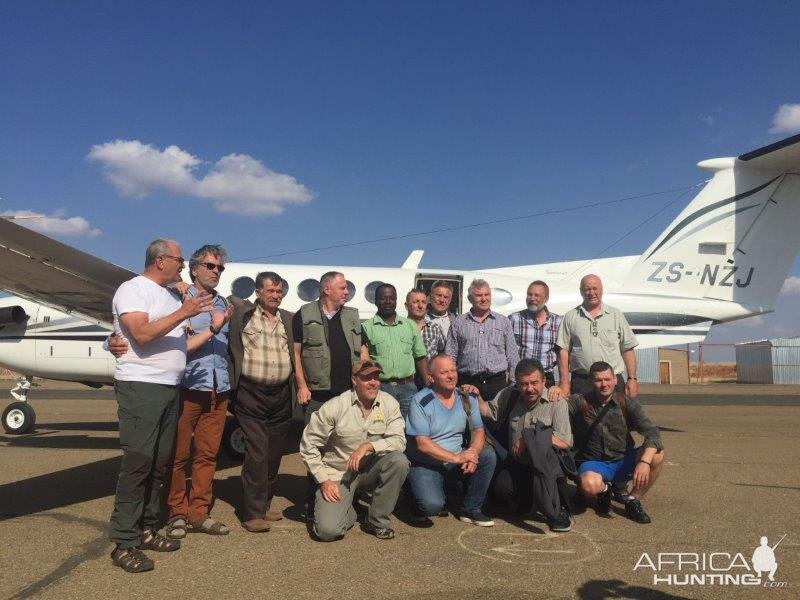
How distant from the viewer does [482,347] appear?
17.7ft

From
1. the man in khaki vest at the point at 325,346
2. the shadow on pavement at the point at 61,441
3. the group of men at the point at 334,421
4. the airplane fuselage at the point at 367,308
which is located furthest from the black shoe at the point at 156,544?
the airplane fuselage at the point at 367,308

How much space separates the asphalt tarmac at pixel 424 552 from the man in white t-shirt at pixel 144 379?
324 mm

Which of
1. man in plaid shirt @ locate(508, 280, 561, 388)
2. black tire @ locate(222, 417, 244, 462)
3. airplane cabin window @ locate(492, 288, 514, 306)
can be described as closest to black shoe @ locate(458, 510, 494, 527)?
man in plaid shirt @ locate(508, 280, 561, 388)

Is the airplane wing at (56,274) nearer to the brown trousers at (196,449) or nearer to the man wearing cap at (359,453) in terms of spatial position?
the brown trousers at (196,449)

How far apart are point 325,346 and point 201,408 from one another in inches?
43.1

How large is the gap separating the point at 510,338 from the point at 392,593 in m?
2.93

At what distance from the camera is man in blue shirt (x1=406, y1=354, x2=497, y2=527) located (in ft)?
14.6

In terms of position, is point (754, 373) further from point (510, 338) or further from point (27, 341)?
point (27, 341)

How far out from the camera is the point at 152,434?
3.59 m

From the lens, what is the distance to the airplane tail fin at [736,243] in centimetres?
1080

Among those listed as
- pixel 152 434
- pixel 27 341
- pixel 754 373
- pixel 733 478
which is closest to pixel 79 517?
pixel 152 434

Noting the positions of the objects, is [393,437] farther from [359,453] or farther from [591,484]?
[591,484]

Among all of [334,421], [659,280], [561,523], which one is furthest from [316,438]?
[659,280]

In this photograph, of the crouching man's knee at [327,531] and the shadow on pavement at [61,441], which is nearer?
the crouching man's knee at [327,531]
